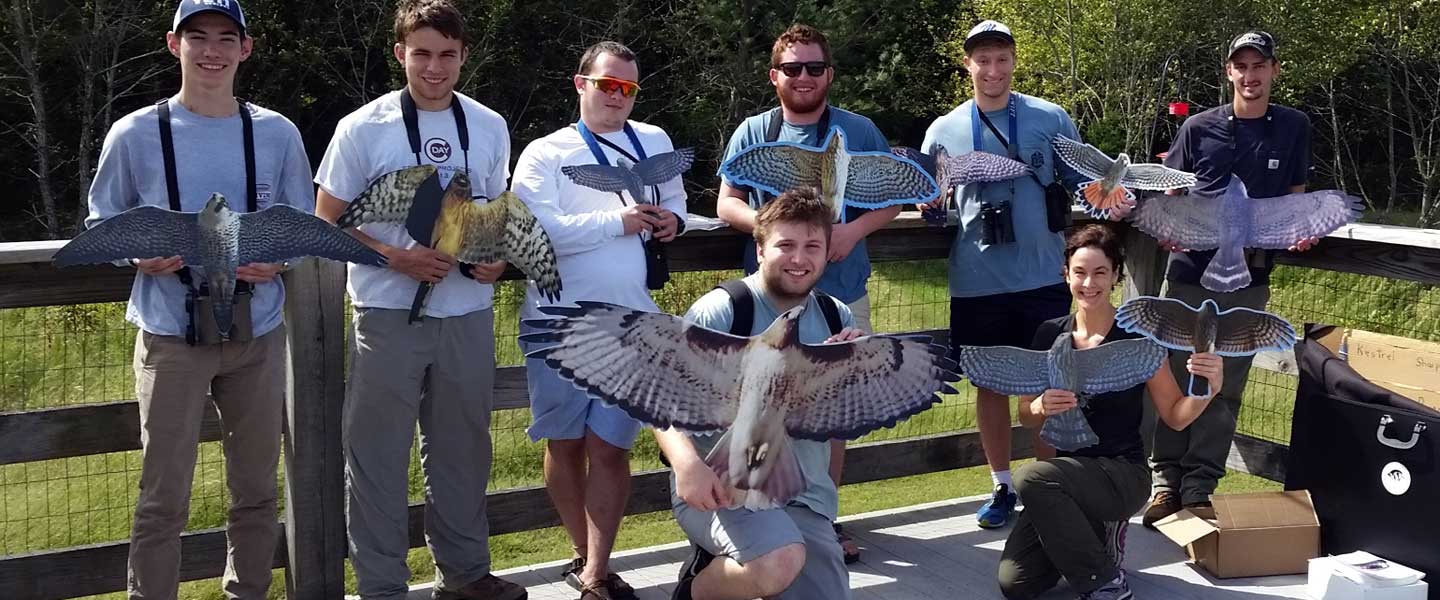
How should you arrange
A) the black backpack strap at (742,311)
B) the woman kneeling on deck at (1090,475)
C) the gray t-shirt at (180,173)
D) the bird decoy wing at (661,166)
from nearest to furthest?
1. the black backpack strap at (742,311)
2. the gray t-shirt at (180,173)
3. the bird decoy wing at (661,166)
4. the woman kneeling on deck at (1090,475)

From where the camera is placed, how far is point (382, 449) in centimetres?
317

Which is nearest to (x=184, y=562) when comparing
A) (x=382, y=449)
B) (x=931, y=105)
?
(x=382, y=449)

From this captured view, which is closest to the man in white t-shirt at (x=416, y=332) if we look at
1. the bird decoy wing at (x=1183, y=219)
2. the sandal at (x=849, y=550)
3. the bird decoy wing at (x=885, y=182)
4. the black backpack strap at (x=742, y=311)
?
the black backpack strap at (x=742, y=311)

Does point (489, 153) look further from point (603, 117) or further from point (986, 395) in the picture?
point (986, 395)

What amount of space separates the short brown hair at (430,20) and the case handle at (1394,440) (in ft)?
9.99

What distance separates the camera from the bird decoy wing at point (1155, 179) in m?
3.77

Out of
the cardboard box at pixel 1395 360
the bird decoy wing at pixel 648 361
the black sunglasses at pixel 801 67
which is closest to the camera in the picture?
the bird decoy wing at pixel 648 361

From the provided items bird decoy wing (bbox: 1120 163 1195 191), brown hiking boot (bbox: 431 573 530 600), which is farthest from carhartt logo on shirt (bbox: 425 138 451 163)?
bird decoy wing (bbox: 1120 163 1195 191)

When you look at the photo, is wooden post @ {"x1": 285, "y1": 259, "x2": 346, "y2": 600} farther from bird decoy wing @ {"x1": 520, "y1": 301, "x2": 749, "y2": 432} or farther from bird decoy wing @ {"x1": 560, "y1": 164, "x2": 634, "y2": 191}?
bird decoy wing @ {"x1": 520, "y1": 301, "x2": 749, "y2": 432}

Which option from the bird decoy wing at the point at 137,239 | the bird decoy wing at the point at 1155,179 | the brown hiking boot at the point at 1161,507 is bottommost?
the brown hiking boot at the point at 1161,507

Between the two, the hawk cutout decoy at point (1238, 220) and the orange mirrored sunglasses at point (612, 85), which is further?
the hawk cutout decoy at point (1238, 220)

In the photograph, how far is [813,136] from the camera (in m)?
3.73

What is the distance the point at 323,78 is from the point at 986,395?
17596 millimetres

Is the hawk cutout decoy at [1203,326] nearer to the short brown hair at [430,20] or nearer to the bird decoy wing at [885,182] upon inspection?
the bird decoy wing at [885,182]
